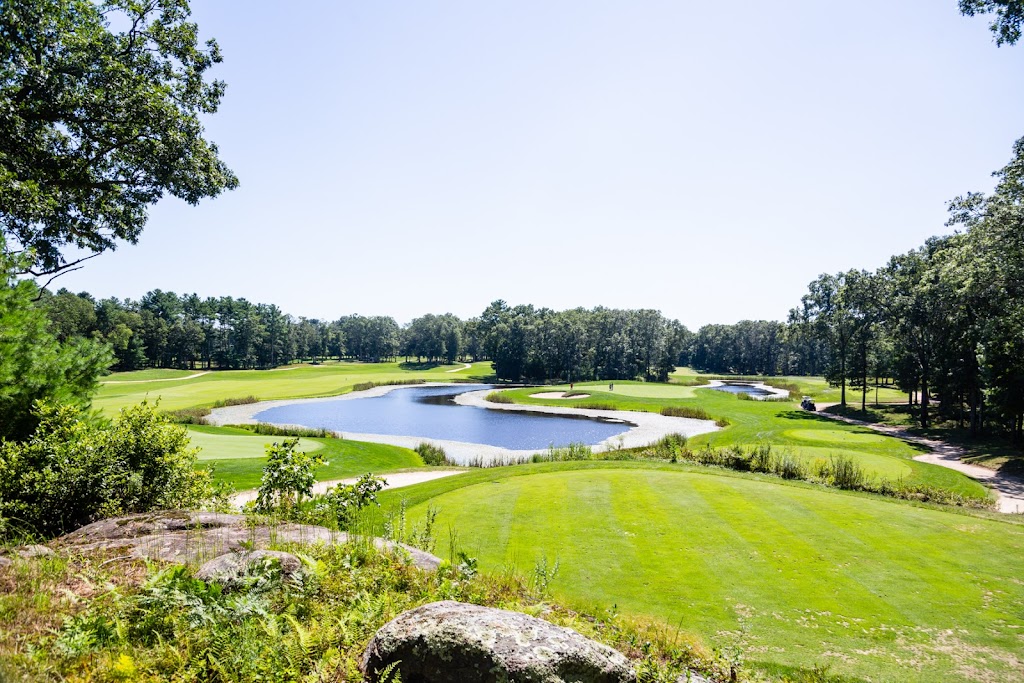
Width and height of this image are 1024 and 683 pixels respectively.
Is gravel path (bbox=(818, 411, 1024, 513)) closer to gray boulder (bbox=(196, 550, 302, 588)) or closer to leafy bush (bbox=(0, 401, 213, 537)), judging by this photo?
gray boulder (bbox=(196, 550, 302, 588))

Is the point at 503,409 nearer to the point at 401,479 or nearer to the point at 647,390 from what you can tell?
the point at 647,390

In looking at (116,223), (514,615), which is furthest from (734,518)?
(116,223)

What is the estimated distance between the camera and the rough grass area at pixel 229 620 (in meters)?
3.13

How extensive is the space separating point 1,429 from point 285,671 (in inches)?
320

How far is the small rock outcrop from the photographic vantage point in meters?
5.27

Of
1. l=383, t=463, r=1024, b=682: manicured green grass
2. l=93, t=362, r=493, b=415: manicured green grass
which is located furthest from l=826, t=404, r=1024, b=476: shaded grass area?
l=93, t=362, r=493, b=415: manicured green grass

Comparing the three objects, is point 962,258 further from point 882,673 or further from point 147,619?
point 147,619

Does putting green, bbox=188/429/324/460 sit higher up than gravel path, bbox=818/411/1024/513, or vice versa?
putting green, bbox=188/429/324/460

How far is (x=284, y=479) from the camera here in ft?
24.1

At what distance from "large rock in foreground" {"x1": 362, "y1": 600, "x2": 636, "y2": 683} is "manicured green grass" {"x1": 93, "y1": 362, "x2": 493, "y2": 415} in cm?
3943

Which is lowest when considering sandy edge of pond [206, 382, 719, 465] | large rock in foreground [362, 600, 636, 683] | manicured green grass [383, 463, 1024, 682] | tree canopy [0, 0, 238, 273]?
sandy edge of pond [206, 382, 719, 465]

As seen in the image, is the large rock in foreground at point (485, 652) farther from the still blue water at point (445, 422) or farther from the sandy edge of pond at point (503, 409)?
the still blue water at point (445, 422)

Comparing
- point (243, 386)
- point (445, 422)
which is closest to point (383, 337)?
point (243, 386)

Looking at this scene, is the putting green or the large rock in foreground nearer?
the large rock in foreground
